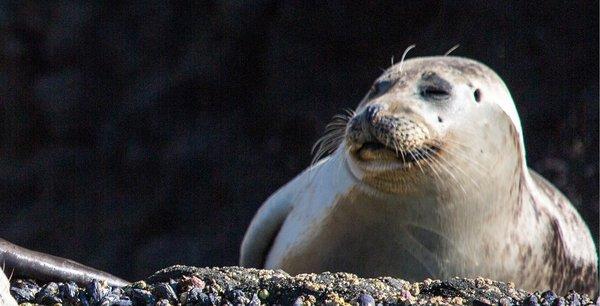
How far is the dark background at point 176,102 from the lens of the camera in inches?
534

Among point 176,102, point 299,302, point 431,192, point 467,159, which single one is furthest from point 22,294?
point 176,102

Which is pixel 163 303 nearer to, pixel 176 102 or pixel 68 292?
pixel 68 292

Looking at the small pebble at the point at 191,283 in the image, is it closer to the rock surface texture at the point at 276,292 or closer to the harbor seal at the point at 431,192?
the rock surface texture at the point at 276,292

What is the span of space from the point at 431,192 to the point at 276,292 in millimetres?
2314

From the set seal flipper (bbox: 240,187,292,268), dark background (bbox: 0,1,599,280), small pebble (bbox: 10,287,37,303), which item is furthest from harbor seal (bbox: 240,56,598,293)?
dark background (bbox: 0,1,599,280)

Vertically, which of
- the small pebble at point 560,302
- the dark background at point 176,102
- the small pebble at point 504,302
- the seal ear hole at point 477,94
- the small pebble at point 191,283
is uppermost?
the seal ear hole at point 477,94

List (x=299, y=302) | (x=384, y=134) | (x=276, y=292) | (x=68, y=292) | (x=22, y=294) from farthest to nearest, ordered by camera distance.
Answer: (x=384, y=134) < (x=22, y=294) < (x=68, y=292) < (x=276, y=292) < (x=299, y=302)

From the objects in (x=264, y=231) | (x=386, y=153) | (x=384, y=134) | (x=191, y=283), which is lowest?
(x=264, y=231)

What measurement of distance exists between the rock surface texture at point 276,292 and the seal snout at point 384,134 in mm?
1685

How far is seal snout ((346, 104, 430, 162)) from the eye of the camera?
799cm

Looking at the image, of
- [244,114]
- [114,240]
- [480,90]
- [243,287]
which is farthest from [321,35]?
[243,287]

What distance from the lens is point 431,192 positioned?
27.4 ft

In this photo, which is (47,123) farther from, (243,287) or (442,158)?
(243,287)

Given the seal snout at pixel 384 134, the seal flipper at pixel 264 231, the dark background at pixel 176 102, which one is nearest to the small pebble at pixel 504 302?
the seal snout at pixel 384 134
